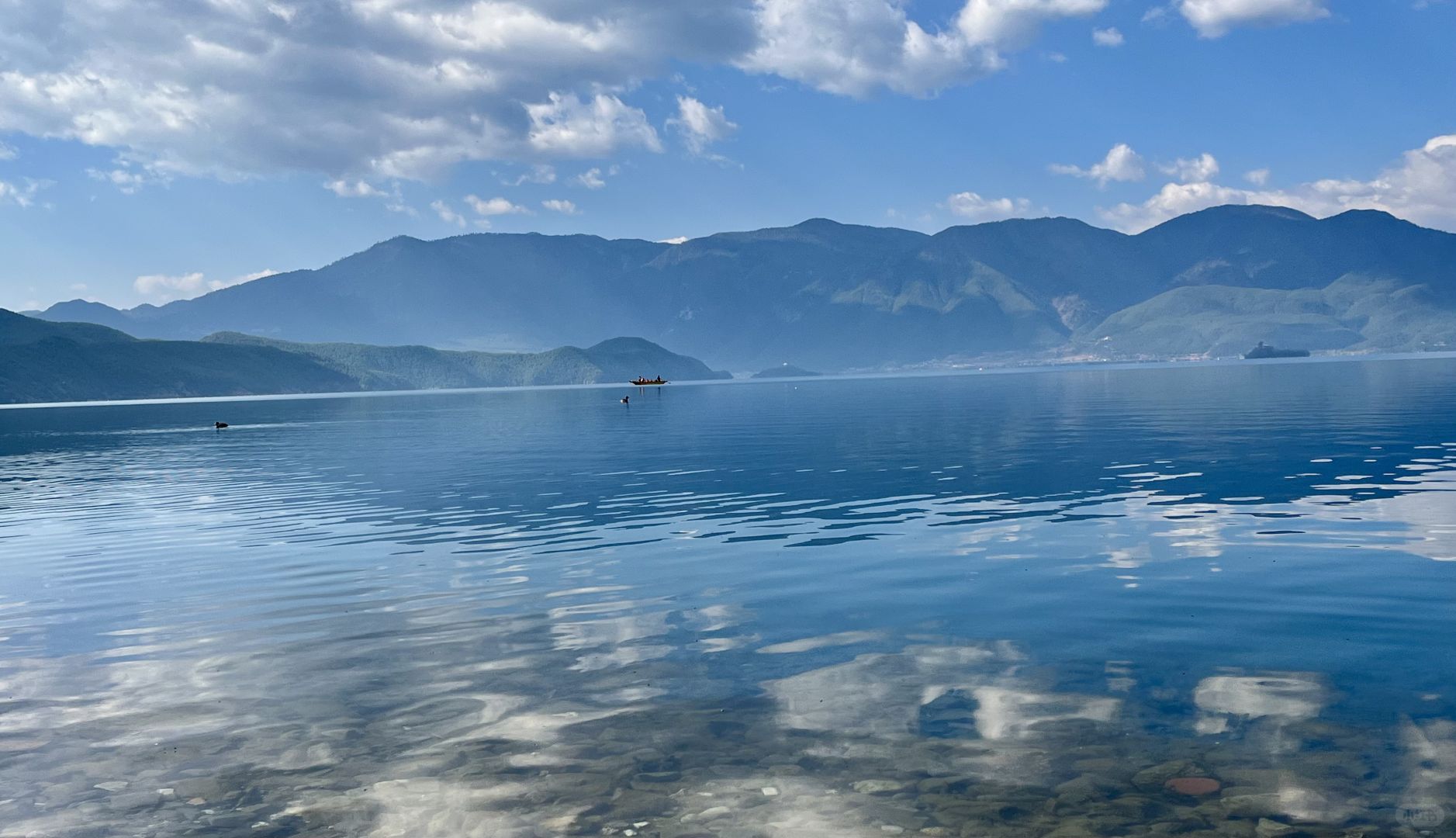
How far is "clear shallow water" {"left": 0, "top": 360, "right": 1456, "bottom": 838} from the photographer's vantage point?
14.4 meters

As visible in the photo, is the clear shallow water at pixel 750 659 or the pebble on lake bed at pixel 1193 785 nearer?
the pebble on lake bed at pixel 1193 785

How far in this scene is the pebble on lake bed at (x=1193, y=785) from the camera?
14.1 metres

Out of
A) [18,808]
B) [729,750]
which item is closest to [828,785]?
[729,750]

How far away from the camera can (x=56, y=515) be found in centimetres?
5191

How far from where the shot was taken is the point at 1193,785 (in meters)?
14.3

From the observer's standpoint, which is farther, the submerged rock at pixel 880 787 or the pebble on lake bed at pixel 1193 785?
the submerged rock at pixel 880 787

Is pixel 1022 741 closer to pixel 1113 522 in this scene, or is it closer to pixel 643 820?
pixel 643 820

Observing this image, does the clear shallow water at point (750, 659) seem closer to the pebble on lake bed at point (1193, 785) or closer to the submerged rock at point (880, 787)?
the submerged rock at point (880, 787)

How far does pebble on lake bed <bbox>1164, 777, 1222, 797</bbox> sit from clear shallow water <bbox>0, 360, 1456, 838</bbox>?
192 millimetres

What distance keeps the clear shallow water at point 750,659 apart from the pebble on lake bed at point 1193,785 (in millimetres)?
192

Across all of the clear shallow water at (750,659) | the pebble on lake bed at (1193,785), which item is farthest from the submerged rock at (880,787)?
the pebble on lake bed at (1193,785)

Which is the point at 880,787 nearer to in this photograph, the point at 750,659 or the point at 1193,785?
the point at 1193,785

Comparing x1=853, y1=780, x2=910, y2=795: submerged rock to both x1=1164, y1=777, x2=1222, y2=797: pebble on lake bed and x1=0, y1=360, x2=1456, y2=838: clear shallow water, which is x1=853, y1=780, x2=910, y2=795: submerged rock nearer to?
x1=0, y1=360, x2=1456, y2=838: clear shallow water

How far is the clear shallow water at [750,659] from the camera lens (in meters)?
14.4
